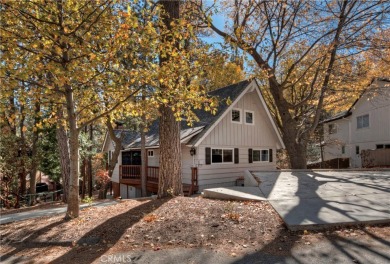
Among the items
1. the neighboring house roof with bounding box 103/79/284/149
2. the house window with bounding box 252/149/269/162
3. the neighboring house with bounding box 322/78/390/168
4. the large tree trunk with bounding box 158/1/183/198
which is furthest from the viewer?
the neighboring house with bounding box 322/78/390/168

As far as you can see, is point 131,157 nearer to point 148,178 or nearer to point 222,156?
point 148,178

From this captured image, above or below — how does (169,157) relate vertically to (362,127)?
below

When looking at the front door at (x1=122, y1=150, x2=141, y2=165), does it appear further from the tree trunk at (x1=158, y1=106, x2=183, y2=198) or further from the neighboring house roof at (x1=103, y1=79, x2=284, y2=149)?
the tree trunk at (x1=158, y1=106, x2=183, y2=198)

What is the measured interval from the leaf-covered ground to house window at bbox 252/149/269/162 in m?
11.0

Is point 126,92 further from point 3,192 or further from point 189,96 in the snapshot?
point 3,192

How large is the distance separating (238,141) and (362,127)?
554 inches

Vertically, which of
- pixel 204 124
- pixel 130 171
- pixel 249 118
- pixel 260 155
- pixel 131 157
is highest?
pixel 249 118

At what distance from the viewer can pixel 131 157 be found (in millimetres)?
20328

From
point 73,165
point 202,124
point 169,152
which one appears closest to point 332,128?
point 202,124

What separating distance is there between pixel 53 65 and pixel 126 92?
1.54 meters

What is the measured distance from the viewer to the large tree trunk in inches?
323

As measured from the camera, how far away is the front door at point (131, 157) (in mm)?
19719

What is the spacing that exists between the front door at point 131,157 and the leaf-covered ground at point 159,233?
41.8ft

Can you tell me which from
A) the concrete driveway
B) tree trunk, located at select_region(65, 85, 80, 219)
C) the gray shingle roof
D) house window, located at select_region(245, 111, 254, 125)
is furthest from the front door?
tree trunk, located at select_region(65, 85, 80, 219)
